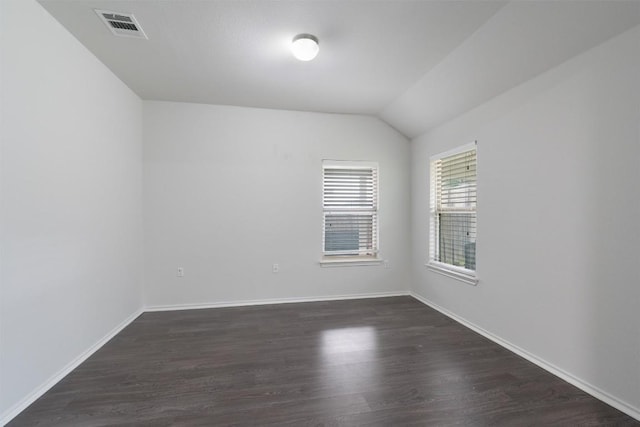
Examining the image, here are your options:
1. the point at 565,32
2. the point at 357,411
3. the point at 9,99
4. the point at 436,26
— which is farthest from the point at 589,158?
the point at 9,99

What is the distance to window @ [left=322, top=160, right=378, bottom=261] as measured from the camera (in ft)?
13.7

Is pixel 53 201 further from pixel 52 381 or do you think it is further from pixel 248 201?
pixel 248 201

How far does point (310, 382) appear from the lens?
2096 mm

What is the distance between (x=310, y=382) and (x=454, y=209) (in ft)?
8.35

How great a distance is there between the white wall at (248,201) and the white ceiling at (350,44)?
51cm

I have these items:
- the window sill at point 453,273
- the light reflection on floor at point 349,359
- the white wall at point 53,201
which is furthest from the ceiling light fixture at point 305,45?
the window sill at point 453,273

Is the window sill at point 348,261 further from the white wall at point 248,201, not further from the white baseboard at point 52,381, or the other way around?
the white baseboard at point 52,381

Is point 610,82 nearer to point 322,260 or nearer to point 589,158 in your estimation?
point 589,158

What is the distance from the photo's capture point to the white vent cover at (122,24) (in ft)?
6.79

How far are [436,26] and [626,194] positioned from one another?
1709 mm

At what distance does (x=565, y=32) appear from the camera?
193 cm

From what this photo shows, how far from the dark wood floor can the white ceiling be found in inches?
95.0

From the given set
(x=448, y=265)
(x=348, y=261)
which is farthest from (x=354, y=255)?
(x=448, y=265)

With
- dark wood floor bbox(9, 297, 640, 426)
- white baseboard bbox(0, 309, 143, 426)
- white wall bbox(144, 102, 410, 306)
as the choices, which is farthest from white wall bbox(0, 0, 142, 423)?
white wall bbox(144, 102, 410, 306)
